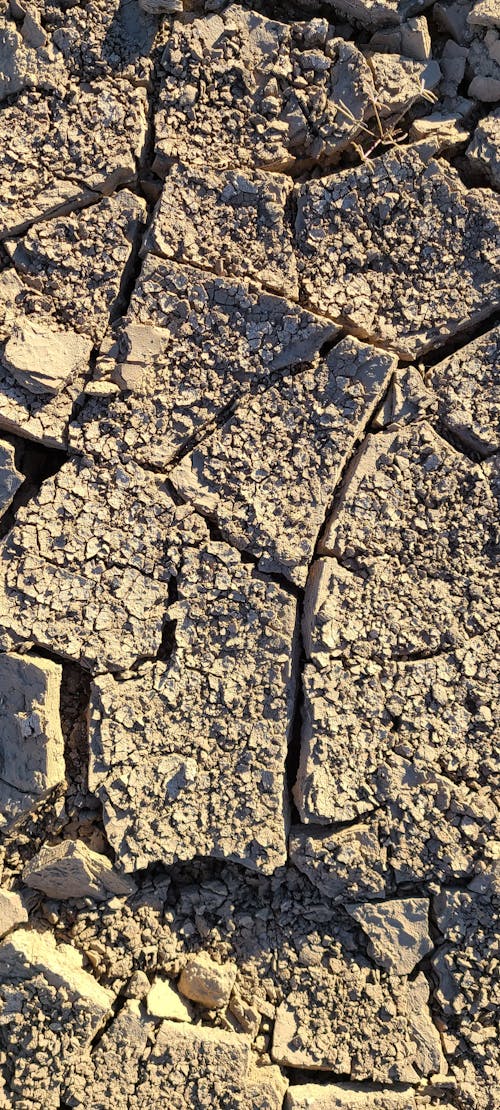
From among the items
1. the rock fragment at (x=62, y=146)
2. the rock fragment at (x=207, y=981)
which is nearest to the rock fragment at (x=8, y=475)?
the rock fragment at (x=62, y=146)

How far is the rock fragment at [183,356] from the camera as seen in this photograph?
1.60m

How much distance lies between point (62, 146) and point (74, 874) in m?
1.49

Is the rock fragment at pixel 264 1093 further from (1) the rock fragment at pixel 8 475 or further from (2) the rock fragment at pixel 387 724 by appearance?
(1) the rock fragment at pixel 8 475

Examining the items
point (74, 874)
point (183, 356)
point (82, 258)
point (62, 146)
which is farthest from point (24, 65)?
point (74, 874)

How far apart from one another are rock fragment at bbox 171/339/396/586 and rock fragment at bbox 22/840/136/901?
689 mm

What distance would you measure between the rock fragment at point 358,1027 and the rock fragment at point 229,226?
143 cm

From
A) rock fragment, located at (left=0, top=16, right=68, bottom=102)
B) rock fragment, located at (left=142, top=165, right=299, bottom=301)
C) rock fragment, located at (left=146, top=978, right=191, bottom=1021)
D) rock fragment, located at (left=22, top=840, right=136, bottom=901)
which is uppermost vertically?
rock fragment, located at (left=0, top=16, right=68, bottom=102)

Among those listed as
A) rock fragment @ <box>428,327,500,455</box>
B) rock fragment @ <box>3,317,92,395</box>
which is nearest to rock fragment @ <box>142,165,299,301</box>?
rock fragment @ <box>3,317,92,395</box>

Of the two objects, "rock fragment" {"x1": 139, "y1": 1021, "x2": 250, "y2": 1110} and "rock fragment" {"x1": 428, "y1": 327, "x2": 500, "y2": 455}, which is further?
"rock fragment" {"x1": 428, "y1": 327, "x2": 500, "y2": 455}

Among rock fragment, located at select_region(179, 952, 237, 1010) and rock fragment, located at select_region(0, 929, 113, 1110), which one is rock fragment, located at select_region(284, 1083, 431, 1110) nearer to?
rock fragment, located at select_region(179, 952, 237, 1010)

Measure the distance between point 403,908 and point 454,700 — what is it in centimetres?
44

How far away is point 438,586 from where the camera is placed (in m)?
1.64

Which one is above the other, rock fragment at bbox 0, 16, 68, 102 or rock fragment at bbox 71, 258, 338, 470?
rock fragment at bbox 0, 16, 68, 102

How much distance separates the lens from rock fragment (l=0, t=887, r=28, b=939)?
1591 millimetres
